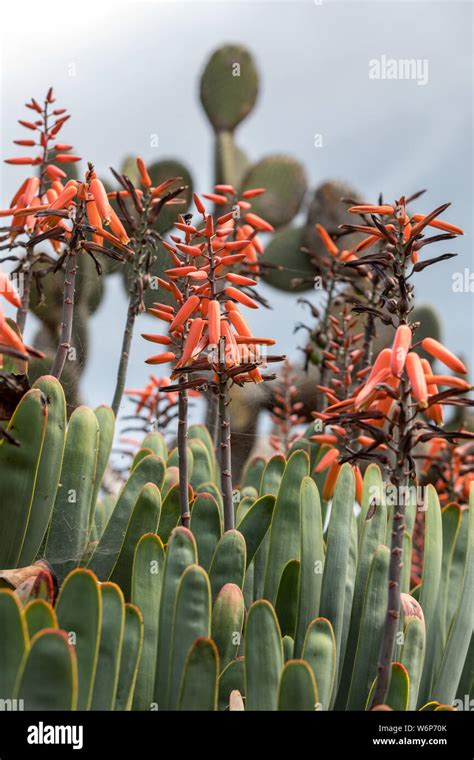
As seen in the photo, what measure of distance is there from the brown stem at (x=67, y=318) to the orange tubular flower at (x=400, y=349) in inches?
36.0

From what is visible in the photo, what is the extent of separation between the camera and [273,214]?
35.3 ft

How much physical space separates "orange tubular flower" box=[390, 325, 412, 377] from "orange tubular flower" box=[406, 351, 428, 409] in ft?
0.05

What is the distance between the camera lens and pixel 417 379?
164 centimetres

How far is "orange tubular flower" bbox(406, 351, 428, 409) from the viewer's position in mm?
1618

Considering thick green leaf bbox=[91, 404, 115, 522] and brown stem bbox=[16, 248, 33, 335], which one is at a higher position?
brown stem bbox=[16, 248, 33, 335]

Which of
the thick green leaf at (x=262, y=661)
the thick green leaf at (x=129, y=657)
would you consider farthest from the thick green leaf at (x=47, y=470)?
the thick green leaf at (x=262, y=661)

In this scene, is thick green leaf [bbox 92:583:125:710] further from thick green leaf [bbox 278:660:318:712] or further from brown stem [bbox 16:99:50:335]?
brown stem [bbox 16:99:50:335]

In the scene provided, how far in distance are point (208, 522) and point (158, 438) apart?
3.02ft

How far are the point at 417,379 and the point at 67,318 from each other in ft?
3.33

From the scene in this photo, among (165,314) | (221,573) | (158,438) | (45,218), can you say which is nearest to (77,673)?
(221,573)

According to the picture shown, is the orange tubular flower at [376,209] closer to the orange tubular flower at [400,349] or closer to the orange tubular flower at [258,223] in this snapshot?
the orange tubular flower at [400,349]

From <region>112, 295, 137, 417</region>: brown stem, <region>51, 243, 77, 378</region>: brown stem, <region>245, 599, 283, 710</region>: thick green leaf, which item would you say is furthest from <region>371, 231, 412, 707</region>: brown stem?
<region>112, 295, 137, 417</region>: brown stem

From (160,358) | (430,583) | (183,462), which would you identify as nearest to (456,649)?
(430,583)

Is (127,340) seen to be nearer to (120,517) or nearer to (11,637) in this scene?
(120,517)
